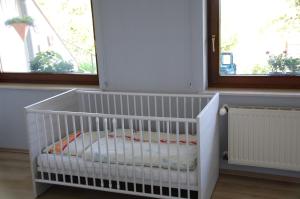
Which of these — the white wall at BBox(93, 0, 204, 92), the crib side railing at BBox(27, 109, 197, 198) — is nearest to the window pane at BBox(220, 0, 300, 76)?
Answer: the white wall at BBox(93, 0, 204, 92)

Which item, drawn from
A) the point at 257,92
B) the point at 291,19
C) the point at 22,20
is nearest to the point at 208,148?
the point at 257,92

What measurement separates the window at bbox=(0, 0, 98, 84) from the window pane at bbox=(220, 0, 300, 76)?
1329 mm

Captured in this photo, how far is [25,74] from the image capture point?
156 inches

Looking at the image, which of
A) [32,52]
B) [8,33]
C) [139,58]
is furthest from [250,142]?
[8,33]

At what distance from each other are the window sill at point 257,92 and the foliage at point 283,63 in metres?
0.19

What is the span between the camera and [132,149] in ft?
8.57

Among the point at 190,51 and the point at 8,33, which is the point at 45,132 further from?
the point at 8,33

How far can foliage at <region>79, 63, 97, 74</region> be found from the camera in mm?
3654

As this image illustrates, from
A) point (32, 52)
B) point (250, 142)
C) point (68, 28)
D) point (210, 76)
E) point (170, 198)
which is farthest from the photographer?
point (32, 52)

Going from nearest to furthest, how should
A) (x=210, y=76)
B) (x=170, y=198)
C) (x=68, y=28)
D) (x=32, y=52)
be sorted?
(x=170, y=198), (x=210, y=76), (x=68, y=28), (x=32, y=52)

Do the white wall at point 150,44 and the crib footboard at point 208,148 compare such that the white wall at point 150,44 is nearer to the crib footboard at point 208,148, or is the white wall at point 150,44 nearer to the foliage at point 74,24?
the foliage at point 74,24

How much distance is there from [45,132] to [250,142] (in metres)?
1.69

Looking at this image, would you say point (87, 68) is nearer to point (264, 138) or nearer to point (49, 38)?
point (49, 38)

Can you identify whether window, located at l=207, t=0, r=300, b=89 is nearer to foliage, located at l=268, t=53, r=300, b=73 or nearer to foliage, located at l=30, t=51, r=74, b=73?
foliage, located at l=268, t=53, r=300, b=73
